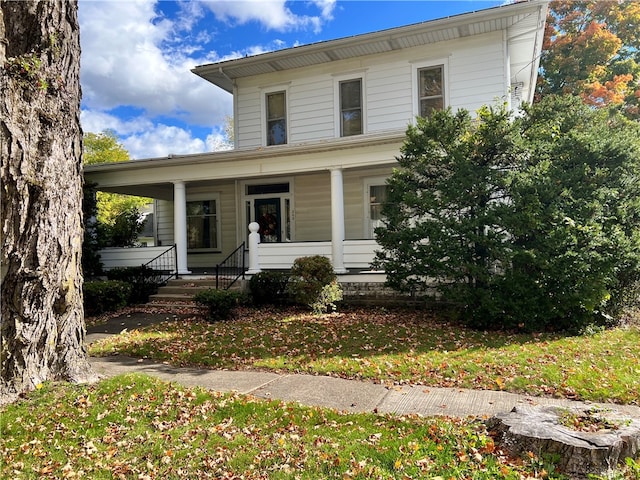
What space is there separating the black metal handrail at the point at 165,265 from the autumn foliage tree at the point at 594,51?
62.7ft

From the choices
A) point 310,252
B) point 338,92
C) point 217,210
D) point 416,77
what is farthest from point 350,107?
point 217,210

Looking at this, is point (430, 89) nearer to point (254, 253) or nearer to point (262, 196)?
point (262, 196)

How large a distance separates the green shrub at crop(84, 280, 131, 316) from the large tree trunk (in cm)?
633

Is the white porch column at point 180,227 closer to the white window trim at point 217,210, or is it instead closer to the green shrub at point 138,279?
the green shrub at point 138,279

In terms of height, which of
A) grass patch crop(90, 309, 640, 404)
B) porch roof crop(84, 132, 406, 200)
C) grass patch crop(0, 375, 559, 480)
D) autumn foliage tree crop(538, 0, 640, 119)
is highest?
autumn foliage tree crop(538, 0, 640, 119)

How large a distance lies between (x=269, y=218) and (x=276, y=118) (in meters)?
3.38

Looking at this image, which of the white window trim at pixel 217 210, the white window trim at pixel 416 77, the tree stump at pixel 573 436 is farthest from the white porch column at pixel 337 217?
the tree stump at pixel 573 436

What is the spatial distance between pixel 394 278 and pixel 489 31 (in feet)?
25.8

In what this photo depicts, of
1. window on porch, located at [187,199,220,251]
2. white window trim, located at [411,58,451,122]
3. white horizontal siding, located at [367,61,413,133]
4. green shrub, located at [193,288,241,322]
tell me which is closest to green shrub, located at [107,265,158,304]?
green shrub, located at [193,288,241,322]

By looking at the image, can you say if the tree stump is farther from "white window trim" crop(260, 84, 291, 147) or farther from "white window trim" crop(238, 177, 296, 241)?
"white window trim" crop(260, 84, 291, 147)

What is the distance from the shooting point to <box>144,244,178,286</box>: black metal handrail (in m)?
12.6

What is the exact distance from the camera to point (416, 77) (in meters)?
12.8

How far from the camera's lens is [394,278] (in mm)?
9023

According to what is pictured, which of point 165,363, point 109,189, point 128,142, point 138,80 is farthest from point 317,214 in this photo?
point 128,142
